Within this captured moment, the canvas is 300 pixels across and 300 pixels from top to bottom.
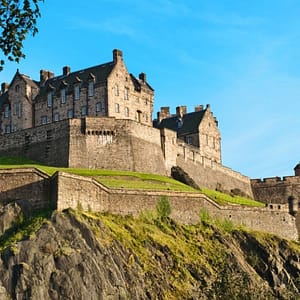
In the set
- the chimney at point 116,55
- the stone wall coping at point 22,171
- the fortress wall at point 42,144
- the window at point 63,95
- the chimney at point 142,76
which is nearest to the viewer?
the stone wall coping at point 22,171

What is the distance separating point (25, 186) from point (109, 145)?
604 inches

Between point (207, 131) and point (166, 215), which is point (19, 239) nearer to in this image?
point (166, 215)

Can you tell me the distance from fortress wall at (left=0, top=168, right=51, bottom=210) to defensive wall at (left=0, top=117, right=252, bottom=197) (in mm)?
12553

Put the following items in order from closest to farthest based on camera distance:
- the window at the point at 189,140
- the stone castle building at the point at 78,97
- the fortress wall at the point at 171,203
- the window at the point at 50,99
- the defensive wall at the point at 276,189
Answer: the fortress wall at the point at 171,203, the stone castle building at the point at 78,97, the window at the point at 50,99, the defensive wall at the point at 276,189, the window at the point at 189,140

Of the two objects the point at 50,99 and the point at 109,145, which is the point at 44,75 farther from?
the point at 109,145

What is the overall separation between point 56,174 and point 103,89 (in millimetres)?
23147

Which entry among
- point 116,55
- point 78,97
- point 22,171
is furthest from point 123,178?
point 116,55

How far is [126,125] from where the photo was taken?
2506 inches

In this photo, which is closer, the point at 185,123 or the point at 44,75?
the point at 44,75

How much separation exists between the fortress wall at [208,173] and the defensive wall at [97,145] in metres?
3.54

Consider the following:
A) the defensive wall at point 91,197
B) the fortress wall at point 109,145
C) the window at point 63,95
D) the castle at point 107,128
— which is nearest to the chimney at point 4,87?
the castle at point 107,128

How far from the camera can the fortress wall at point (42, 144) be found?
2459 inches

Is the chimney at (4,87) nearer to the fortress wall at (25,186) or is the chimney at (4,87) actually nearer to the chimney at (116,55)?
the chimney at (116,55)

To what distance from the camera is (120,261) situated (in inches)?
1773
